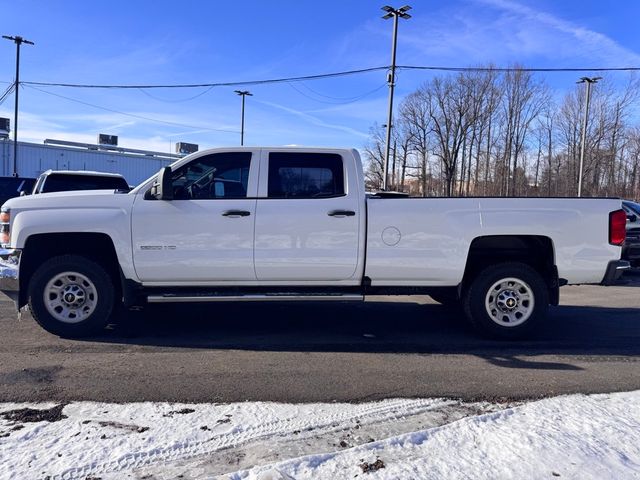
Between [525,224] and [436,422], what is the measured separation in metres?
2.96

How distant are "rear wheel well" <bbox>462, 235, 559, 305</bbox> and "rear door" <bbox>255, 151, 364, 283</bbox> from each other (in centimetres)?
145

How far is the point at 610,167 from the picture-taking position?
4878 cm

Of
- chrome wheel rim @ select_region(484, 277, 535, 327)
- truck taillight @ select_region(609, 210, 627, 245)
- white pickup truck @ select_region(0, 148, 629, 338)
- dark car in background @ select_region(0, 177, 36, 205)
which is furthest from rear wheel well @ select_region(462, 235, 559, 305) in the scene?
dark car in background @ select_region(0, 177, 36, 205)

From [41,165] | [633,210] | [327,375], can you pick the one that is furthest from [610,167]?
[327,375]

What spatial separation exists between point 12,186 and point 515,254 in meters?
13.5

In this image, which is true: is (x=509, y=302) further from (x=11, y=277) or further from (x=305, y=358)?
(x=11, y=277)

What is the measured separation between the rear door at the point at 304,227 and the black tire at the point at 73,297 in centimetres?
174

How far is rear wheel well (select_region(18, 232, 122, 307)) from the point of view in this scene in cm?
585

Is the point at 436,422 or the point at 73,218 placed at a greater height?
the point at 73,218

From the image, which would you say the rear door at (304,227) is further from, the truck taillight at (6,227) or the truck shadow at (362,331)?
the truck taillight at (6,227)

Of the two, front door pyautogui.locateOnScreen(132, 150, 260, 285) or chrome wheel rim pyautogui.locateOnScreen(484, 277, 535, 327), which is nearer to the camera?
front door pyautogui.locateOnScreen(132, 150, 260, 285)

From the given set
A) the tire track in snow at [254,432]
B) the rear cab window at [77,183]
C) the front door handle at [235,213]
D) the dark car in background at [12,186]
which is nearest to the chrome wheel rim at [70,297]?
the front door handle at [235,213]

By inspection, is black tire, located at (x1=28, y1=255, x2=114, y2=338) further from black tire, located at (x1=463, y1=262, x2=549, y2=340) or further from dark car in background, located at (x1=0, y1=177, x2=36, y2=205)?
dark car in background, located at (x1=0, y1=177, x2=36, y2=205)

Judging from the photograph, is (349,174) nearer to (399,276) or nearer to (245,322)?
(399,276)
